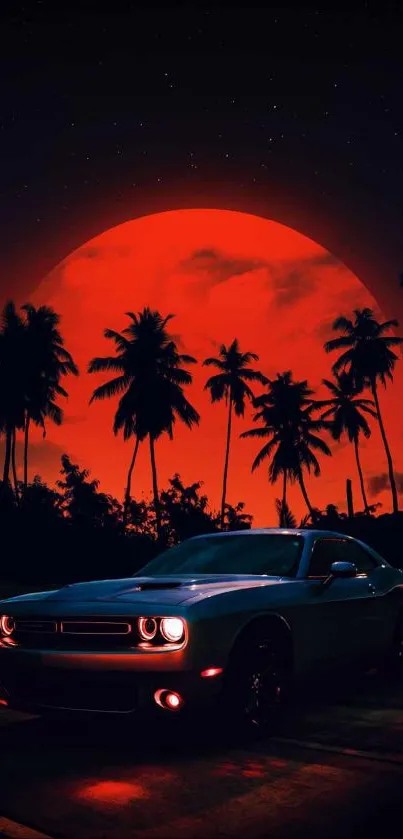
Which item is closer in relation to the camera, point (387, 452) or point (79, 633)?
point (79, 633)

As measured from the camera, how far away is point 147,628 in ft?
18.8

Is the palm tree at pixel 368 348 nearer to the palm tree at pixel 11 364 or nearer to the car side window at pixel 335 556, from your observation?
the palm tree at pixel 11 364

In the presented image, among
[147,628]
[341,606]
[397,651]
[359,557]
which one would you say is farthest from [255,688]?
[397,651]

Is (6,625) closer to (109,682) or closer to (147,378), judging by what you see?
(109,682)

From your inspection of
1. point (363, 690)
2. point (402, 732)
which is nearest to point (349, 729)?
point (402, 732)

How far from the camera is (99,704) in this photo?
5598mm

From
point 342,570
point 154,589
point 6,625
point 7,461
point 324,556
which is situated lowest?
point 6,625

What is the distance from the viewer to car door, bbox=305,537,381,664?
6.89 m

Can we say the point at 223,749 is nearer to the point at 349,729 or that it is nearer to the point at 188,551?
the point at 349,729

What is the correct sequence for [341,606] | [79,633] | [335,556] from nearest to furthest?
[79,633] < [341,606] < [335,556]

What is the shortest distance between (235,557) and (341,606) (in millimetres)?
907

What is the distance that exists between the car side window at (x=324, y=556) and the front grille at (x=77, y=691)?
2.04 meters

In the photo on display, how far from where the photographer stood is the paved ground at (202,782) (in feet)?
14.2

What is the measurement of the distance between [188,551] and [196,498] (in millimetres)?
54690
